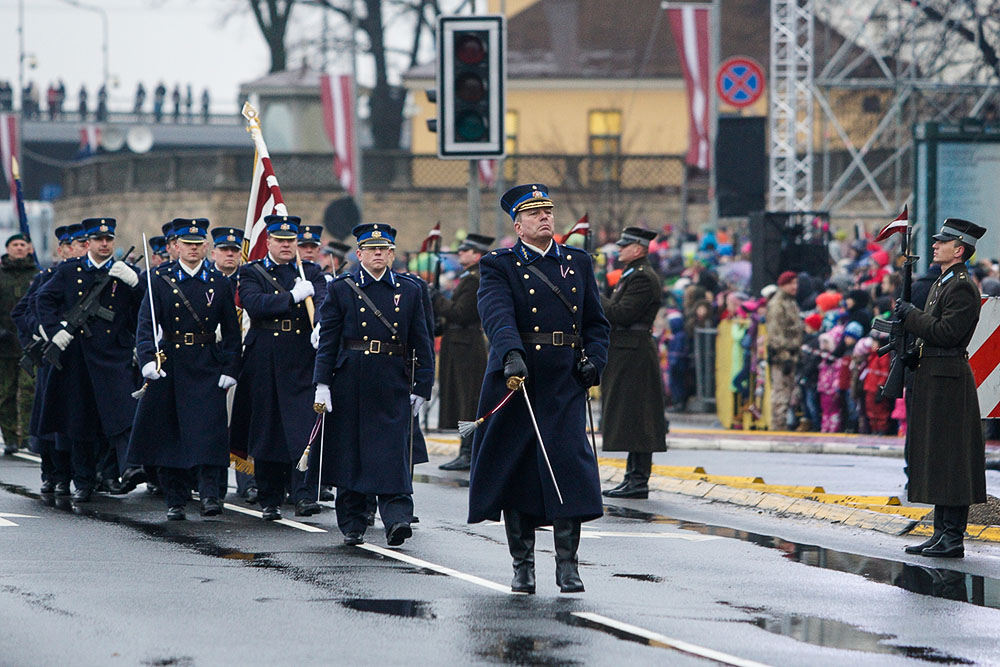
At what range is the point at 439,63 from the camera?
17.3m

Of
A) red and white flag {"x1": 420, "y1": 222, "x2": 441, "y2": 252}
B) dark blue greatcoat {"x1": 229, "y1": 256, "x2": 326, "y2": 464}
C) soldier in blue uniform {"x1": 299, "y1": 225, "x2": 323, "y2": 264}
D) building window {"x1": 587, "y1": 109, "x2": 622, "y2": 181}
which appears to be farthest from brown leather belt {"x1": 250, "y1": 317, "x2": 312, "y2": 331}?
building window {"x1": 587, "y1": 109, "x2": 622, "y2": 181}

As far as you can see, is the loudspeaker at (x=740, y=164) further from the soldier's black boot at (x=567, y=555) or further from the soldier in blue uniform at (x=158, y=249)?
the soldier's black boot at (x=567, y=555)

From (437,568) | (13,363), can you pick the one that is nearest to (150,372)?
(437,568)

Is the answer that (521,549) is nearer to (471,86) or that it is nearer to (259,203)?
(259,203)

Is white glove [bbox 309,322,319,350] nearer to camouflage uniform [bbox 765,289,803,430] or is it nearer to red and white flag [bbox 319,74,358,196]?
camouflage uniform [bbox 765,289,803,430]

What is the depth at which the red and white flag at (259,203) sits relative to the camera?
14.8 m

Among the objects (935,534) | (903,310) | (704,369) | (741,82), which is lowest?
(935,534)

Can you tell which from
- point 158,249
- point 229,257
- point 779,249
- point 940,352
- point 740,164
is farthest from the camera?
point 740,164

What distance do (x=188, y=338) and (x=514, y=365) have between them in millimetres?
4275

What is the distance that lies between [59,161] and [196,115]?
5.25 meters

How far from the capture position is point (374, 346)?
11.8m

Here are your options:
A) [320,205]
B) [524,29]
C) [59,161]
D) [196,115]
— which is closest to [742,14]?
[524,29]

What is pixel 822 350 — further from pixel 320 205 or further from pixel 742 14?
pixel 742 14

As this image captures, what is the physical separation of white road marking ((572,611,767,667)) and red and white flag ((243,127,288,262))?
6.39 metres
